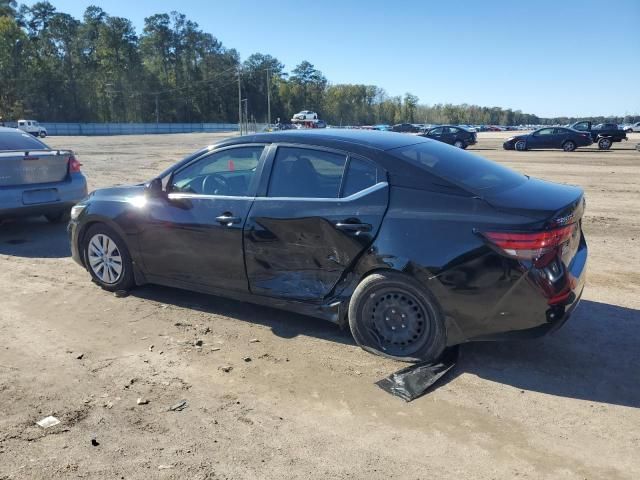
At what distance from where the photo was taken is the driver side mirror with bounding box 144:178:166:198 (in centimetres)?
495

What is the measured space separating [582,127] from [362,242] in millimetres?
33479

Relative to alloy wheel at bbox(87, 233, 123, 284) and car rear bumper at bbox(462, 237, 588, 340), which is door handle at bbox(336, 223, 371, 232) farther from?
alloy wheel at bbox(87, 233, 123, 284)

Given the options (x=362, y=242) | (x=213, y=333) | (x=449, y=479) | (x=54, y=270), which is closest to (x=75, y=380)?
(x=213, y=333)

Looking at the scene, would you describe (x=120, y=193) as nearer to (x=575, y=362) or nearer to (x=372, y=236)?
(x=372, y=236)

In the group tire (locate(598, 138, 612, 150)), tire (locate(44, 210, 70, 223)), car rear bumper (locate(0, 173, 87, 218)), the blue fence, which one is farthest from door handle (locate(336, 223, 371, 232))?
the blue fence

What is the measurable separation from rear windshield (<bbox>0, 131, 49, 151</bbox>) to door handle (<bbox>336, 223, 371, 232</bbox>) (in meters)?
6.45

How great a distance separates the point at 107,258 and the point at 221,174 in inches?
63.5

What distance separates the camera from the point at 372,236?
3.83 m

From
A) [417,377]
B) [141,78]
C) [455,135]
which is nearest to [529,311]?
[417,377]

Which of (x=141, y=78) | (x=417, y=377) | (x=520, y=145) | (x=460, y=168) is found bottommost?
(x=417, y=377)

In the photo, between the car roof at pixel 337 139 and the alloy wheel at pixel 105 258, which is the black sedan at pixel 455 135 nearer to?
the car roof at pixel 337 139

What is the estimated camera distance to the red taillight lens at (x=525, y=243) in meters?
3.39

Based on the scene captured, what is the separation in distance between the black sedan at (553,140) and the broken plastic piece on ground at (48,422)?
100ft

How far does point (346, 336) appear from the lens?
14.3 feet
